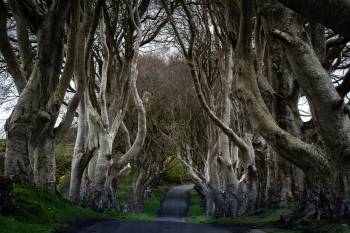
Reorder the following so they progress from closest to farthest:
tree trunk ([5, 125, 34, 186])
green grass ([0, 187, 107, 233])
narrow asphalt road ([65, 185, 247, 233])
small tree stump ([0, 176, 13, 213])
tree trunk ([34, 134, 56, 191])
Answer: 1. green grass ([0, 187, 107, 233])
2. small tree stump ([0, 176, 13, 213])
3. narrow asphalt road ([65, 185, 247, 233])
4. tree trunk ([5, 125, 34, 186])
5. tree trunk ([34, 134, 56, 191])

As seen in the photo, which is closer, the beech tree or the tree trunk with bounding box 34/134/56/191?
the beech tree

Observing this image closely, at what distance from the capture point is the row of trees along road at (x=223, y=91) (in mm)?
7840

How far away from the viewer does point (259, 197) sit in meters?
17.6

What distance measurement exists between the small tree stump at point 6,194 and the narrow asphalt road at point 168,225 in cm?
130

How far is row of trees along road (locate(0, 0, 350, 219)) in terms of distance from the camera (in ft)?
25.7

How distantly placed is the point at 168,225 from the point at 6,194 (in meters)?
4.05

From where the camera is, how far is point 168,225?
34.6ft

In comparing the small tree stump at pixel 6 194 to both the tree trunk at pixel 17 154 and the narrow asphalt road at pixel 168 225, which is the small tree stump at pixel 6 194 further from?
the tree trunk at pixel 17 154

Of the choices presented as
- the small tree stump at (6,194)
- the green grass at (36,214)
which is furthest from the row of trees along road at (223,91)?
the small tree stump at (6,194)

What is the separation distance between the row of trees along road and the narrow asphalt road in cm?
198

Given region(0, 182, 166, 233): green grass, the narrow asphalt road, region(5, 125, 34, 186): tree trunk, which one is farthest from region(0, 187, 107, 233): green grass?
the narrow asphalt road

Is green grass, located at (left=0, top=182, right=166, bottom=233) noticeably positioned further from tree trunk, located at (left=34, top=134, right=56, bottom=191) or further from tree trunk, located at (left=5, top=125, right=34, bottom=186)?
tree trunk, located at (left=34, top=134, right=56, bottom=191)

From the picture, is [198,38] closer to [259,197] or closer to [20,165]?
[259,197]

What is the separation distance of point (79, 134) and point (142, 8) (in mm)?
5773
